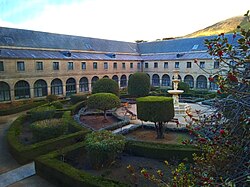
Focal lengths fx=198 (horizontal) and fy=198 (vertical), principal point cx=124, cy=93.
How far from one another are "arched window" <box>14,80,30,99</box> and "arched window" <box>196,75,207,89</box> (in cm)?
2689

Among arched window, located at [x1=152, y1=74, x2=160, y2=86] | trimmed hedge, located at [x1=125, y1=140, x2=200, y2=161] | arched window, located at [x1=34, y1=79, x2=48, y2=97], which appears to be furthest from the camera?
arched window, located at [x1=152, y1=74, x2=160, y2=86]

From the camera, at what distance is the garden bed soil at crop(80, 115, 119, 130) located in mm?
15803

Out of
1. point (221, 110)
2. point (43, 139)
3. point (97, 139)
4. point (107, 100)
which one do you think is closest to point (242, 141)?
point (221, 110)

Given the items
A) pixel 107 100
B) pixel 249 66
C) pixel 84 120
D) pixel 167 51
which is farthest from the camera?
pixel 167 51

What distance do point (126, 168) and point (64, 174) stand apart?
2.79m

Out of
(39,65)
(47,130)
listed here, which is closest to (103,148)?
(47,130)

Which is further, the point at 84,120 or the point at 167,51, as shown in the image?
the point at 167,51

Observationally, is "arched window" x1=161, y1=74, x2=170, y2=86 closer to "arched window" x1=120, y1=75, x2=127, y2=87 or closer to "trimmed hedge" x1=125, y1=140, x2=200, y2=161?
"arched window" x1=120, y1=75, x2=127, y2=87

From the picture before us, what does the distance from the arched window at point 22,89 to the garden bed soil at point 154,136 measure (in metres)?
18.0

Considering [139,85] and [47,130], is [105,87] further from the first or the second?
[47,130]

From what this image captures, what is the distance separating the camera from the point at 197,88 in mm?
34375

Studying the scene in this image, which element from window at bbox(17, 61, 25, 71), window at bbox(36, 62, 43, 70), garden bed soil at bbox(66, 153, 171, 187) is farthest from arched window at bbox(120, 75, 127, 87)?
garden bed soil at bbox(66, 153, 171, 187)

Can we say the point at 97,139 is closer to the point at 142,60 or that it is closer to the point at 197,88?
the point at 197,88

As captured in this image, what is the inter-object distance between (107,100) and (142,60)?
2732 cm
